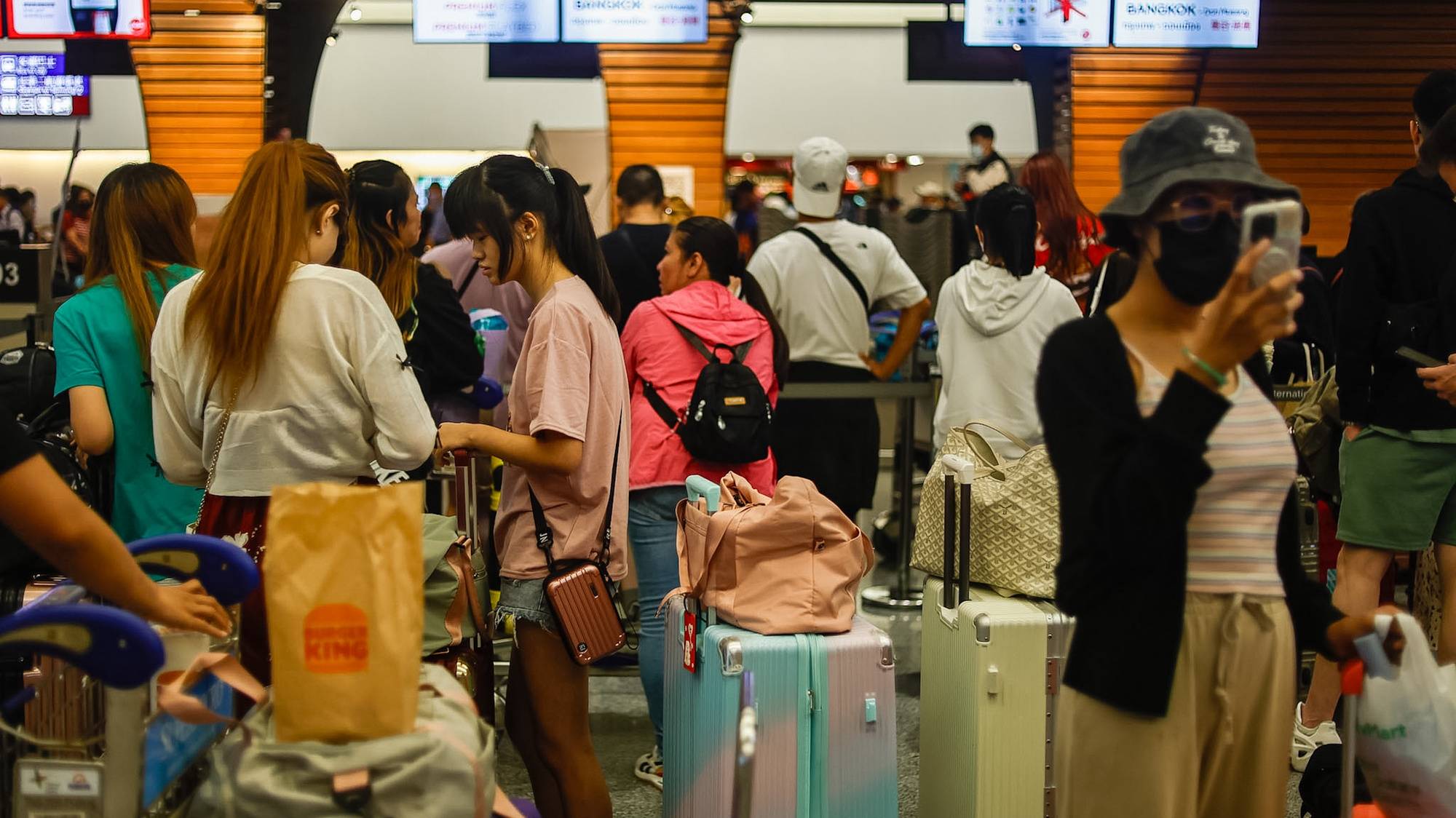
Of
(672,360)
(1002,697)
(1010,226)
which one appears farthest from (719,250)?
(1002,697)

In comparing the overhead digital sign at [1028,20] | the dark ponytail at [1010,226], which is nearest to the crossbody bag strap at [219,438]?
the dark ponytail at [1010,226]

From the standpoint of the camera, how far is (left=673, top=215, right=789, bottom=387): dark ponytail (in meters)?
4.32

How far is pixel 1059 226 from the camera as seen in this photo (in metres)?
5.29

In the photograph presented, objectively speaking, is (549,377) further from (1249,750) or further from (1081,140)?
(1081,140)

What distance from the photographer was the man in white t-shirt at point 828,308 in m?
5.47

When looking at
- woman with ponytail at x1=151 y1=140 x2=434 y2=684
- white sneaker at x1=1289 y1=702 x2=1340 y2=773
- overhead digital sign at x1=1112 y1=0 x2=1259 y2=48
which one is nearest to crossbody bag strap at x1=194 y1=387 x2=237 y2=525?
woman with ponytail at x1=151 y1=140 x2=434 y2=684

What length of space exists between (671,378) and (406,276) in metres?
0.83

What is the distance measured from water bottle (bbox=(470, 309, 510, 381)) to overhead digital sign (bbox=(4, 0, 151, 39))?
488 centimetres

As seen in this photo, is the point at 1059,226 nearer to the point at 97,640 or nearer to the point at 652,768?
the point at 652,768

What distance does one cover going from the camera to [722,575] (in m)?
3.09

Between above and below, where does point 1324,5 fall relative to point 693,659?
above

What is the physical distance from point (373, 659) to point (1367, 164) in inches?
413

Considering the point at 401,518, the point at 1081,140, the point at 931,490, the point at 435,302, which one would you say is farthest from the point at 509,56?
the point at 401,518

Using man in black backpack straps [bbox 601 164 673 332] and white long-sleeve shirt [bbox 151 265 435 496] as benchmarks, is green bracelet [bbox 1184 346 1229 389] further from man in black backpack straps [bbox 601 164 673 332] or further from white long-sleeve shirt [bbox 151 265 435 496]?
man in black backpack straps [bbox 601 164 673 332]
